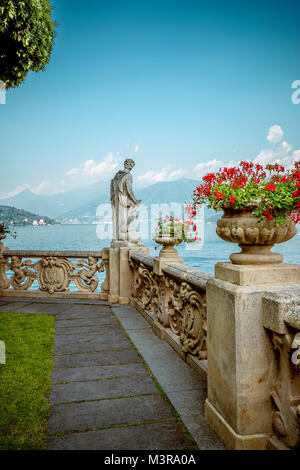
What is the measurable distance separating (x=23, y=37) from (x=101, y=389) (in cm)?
427

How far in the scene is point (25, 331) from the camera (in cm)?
486

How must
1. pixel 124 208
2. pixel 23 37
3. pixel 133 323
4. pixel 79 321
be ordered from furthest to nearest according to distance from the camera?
pixel 124 208 → pixel 79 321 → pixel 133 323 → pixel 23 37

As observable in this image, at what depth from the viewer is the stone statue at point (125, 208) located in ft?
23.5

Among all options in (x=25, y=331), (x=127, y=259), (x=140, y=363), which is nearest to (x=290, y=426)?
(x=140, y=363)

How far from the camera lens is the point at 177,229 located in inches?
198

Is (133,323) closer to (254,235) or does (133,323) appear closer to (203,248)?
(254,235)

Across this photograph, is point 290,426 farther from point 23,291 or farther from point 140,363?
point 23,291

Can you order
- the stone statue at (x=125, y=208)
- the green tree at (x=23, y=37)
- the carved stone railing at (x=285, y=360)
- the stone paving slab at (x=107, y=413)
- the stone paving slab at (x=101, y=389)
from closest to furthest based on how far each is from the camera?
the carved stone railing at (x=285, y=360) < the stone paving slab at (x=107, y=413) < the stone paving slab at (x=101, y=389) < the green tree at (x=23, y=37) < the stone statue at (x=125, y=208)

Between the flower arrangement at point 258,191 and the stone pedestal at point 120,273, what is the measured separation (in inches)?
190

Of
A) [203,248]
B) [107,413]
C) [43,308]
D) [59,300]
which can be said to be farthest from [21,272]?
[203,248]

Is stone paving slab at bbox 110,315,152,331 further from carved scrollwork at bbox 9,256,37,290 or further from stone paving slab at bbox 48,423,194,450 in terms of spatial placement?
carved scrollwork at bbox 9,256,37,290

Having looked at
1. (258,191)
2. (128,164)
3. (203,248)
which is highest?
(128,164)

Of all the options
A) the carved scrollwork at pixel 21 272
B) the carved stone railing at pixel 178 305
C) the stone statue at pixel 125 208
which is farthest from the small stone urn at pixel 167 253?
the carved scrollwork at pixel 21 272

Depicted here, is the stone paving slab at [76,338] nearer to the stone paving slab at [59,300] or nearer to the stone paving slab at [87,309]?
the stone paving slab at [87,309]
